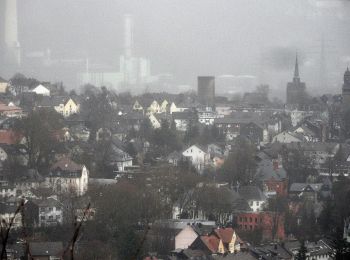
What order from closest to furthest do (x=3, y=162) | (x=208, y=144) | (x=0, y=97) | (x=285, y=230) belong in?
1. (x=285, y=230)
2. (x=3, y=162)
3. (x=208, y=144)
4. (x=0, y=97)

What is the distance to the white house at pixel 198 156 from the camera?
447 inches

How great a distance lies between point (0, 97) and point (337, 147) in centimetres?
493

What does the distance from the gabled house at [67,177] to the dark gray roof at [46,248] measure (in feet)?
6.63

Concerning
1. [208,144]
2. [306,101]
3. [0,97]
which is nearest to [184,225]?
[208,144]

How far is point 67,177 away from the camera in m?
9.62

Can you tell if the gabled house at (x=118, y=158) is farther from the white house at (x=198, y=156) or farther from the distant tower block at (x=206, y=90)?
the distant tower block at (x=206, y=90)

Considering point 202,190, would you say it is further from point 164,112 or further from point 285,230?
point 164,112

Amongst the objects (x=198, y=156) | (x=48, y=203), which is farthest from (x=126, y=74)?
(x=48, y=203)

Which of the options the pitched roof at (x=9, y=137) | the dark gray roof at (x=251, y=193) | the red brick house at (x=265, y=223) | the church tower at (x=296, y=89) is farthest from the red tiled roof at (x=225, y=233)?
the church tower at (x=296, y=89)

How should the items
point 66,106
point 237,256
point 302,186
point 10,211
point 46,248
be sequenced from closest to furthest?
point 46,248
point 237,256
point 10,211
point 302,186
point 66,106

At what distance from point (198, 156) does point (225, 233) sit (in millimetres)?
4167

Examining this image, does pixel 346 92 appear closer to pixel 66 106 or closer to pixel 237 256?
pixel 66 106

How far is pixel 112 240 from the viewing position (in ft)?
23.4

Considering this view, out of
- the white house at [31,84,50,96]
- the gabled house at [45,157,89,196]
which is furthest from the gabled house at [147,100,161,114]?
the gabled house at [45,157,89,196]
